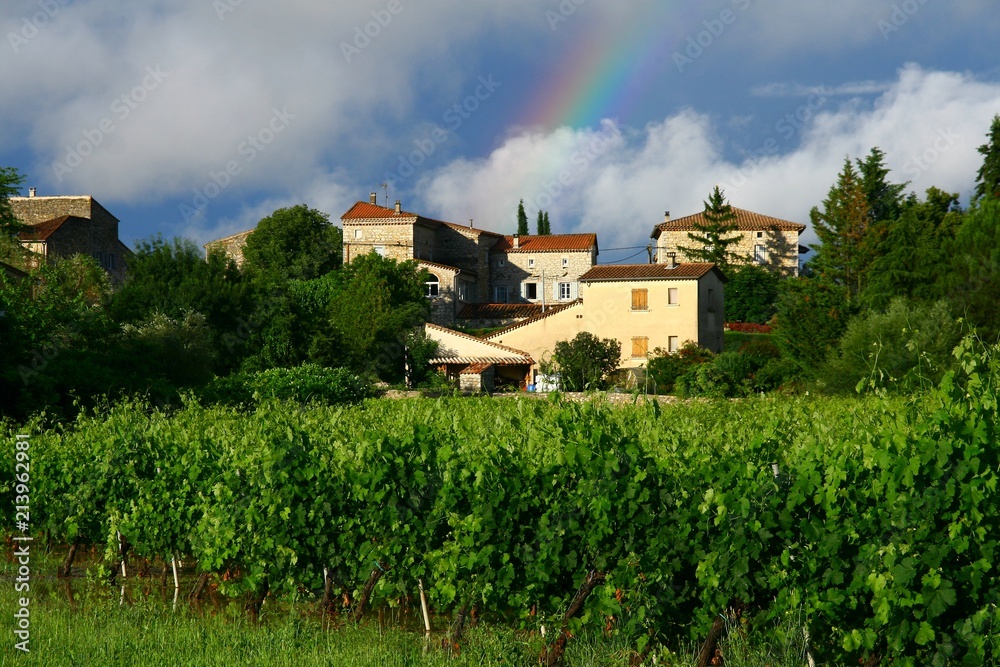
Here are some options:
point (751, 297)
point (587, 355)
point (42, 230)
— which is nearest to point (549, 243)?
point (751, 297)

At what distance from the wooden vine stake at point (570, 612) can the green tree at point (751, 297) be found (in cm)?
5615

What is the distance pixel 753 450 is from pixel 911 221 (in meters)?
30.7

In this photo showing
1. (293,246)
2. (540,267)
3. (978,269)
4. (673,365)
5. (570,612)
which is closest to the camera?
(570,612)

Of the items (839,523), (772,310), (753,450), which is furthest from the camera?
(772,310)

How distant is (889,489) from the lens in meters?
4.80

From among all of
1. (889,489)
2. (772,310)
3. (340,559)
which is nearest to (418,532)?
(340,559)

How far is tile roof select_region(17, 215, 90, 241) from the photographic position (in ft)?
163

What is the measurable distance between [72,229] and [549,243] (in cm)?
3370

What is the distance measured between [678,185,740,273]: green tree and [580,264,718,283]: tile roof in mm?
21114

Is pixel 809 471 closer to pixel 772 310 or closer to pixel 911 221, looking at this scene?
pixel 911 221

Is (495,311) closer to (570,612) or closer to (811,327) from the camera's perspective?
(811,327)

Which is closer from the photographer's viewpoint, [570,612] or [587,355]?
[570,612]

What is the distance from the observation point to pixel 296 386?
26.0 metres

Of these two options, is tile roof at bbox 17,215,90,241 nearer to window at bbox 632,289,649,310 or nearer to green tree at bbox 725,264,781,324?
window at bbox 632,289,649,310
